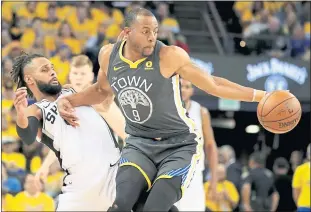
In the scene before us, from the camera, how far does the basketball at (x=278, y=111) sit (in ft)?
18.2

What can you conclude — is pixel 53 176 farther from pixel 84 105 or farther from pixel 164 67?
pixel 164 67

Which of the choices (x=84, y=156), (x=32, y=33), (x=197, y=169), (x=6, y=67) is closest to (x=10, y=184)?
(x=6, y=67)

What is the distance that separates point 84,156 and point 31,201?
12.7ft

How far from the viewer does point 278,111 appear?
555cm

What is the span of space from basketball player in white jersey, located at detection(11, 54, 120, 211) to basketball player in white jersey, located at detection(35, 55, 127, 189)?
0.10 meters

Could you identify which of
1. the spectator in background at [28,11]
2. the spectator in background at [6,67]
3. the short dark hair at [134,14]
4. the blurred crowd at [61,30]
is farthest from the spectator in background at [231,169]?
the short dark hair at [134,14]

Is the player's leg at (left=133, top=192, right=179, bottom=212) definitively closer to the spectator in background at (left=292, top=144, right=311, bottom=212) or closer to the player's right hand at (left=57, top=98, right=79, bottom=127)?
the player's right hand at (left=57, top=98, right=79, bottom=127)

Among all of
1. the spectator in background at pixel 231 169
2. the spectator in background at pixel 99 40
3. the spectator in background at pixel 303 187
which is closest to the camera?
the spectator in background at pixel 303 187

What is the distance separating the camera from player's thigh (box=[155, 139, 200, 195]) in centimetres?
554

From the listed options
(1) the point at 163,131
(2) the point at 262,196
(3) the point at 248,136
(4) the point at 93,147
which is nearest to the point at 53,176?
(2) the point at 262,196

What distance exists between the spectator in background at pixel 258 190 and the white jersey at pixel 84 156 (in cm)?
570

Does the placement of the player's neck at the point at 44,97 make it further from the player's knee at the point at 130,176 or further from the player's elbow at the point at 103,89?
the player's knee at the point at 130,176

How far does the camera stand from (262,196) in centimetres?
1203

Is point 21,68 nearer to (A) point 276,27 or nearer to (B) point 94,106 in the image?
(B) point 94,106
